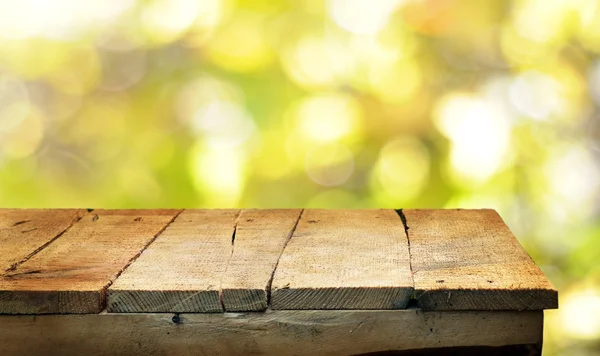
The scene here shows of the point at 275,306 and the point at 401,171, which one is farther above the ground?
the point at 275,306

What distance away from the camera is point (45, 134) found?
2.94 meters

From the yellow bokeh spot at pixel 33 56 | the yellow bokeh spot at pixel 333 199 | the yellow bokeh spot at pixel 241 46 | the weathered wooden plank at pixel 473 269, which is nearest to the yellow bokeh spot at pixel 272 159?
the yellow bokeh spot at pixel 333 199

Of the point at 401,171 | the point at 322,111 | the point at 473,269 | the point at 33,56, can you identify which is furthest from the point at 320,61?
the point at 473,269

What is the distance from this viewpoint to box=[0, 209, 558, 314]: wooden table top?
141cm

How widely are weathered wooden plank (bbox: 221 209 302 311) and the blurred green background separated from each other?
86cm

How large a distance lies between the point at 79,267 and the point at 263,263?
1.07 feet

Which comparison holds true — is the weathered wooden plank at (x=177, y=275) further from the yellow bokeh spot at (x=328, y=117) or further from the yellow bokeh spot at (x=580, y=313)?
the yellow bokeh spot at (x=580, y=313)

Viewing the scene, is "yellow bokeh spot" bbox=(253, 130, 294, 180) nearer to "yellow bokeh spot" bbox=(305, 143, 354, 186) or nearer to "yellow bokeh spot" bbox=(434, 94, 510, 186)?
"yellow bokeh spot" bbox=(305, 143, 354, 186)

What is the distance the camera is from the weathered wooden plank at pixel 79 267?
143 cm

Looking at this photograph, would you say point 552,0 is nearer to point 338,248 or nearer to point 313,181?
point 313,181

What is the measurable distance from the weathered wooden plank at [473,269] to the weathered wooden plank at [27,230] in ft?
2.41

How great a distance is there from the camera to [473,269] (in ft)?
4.98

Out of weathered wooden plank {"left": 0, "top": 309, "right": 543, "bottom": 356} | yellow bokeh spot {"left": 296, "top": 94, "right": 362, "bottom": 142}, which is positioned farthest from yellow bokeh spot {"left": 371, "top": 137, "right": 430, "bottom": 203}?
weathered wooden plank {"left": 0, "top": 309, "right": 543, "bottom": 356}

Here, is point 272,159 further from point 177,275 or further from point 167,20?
point 177,275
